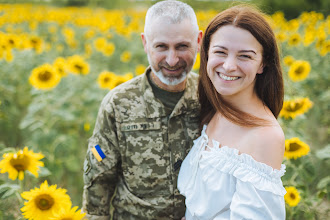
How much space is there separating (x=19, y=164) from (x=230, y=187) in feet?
3.91

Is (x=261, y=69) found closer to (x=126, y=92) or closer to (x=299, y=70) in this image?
(x=126, y=92)

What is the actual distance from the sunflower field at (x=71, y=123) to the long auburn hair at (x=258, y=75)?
0.62 feet

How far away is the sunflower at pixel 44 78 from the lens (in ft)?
11.0

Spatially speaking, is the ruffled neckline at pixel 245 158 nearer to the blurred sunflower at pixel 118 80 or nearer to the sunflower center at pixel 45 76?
the blurred sunflower at pixel 118 80

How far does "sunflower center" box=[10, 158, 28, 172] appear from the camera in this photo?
184cm

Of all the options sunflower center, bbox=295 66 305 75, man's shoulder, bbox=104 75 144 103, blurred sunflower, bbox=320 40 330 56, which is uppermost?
blurred sunflower, bbox=320 40 330 56

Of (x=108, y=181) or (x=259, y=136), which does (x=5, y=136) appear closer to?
(x=108, y=181)

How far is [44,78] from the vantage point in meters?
3.41

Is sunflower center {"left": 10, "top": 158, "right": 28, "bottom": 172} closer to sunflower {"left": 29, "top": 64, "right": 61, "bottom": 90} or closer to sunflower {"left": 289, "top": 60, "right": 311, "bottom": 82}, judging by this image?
sunflower {"left": 29, "top": 64, "right": 61, "bottom": 90}

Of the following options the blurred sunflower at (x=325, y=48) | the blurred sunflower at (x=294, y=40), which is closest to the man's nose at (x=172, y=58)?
the blurred sunflower at (x=325, y=48)

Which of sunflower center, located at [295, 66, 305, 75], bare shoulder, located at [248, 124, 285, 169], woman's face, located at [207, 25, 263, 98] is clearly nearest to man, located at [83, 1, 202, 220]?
woman's face, located at [207, 25, 263, 98]

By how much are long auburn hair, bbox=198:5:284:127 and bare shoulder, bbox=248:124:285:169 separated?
0.07 meters

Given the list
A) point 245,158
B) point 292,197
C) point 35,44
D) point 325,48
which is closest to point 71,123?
point 35,44

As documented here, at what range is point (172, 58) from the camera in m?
1.86
